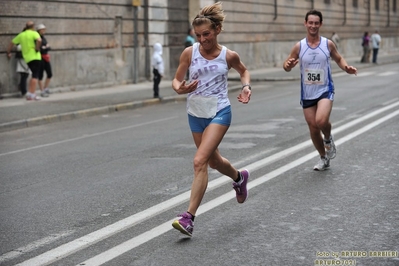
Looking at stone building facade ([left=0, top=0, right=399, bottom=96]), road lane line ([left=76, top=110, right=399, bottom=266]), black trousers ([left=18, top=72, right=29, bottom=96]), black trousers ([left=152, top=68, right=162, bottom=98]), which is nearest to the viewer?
road lane line ([left=76, top=110, right=399, bottom=266])

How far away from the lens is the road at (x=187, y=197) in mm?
5789

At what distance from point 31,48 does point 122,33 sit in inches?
273

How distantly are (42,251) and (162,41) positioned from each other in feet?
79.1

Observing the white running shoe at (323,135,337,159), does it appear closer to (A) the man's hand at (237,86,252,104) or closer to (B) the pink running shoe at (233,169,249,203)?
(B) the pink running shoe at (233,169,249,203)

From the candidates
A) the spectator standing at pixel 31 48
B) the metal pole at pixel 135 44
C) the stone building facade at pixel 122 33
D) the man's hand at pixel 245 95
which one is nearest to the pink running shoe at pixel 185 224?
the man's hand at pixel 245 95

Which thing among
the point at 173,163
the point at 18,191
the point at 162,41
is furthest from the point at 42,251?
the point at 162,41

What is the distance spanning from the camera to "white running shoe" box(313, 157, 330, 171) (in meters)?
9.43

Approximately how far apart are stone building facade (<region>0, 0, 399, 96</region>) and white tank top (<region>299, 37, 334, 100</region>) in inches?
495

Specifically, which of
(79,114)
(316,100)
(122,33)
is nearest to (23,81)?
(79,114)

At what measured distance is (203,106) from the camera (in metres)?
6.69

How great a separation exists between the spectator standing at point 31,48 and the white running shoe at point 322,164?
12.2 m

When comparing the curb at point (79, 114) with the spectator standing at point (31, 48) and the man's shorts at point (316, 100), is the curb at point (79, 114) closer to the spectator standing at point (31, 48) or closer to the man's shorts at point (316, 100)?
the spectator standing at point (31, 48)

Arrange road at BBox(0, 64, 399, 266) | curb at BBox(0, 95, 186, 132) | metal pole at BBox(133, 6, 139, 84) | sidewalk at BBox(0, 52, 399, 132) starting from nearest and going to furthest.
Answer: road at BBox(0, 64, 399, 266) → curb at BBox(0, 95, 186, 132) → sidewalk at BBox(0, 52, 399, 132) → metal pole at BBox(133, 6, 139, 84)

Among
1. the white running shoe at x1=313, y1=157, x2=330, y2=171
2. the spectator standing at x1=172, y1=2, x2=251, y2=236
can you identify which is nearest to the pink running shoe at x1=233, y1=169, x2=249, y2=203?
the spectator standing at x1=172, y1=2, x2=251, y2=236
